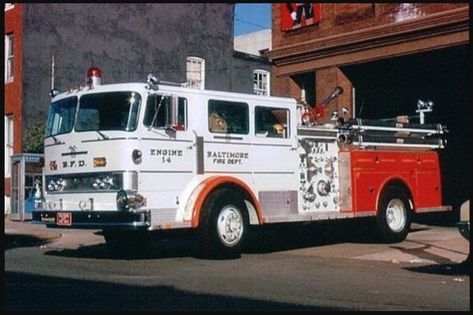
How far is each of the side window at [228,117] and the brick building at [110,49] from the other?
→ 15.9 meters

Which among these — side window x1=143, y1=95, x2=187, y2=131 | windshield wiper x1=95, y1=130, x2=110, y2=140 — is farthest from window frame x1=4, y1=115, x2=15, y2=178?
side window x1=143, y1=95, x2=187, y2=131

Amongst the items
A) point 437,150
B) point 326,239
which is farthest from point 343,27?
point 326,239

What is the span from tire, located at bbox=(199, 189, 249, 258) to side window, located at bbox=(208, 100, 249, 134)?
1.08 meters

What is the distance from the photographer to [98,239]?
676 inches

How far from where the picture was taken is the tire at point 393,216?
1512cm

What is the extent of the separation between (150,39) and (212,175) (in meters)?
20.7

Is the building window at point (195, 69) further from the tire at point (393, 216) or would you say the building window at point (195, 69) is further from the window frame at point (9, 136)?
the tire at point (393, 216)

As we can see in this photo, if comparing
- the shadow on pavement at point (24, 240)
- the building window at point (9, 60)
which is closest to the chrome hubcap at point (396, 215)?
the shadow on pavement at point (24, 240)

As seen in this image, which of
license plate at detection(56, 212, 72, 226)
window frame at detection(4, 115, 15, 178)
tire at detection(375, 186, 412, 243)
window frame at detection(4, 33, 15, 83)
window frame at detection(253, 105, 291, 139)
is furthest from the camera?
window frame at detection(4, 115, 15, 178)

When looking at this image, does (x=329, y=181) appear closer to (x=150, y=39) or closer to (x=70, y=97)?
(x=70, y=97)

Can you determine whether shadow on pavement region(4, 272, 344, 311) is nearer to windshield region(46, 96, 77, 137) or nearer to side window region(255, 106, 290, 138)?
windshield region(46, 96, 77, 137)

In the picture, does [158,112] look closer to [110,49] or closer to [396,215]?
[396,215]

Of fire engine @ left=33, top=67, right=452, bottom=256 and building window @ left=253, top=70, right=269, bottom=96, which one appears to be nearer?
fire engine @ left=33, top=67, right=452, bottom=256

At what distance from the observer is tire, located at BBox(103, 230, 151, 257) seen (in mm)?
13469
